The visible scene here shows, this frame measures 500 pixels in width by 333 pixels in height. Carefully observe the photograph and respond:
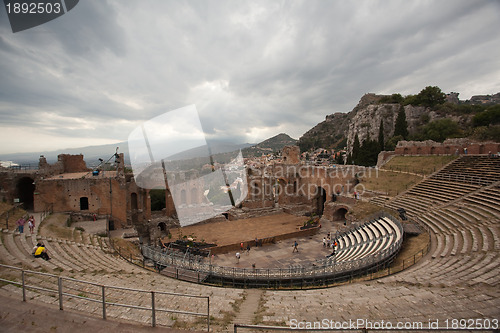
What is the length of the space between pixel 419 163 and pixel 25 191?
4201 centimetres

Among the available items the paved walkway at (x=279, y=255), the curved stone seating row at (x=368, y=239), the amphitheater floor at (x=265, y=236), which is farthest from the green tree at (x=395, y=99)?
the paved walkway at (x=279, y=255)

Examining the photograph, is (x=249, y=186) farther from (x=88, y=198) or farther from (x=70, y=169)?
(x=70, y=169)

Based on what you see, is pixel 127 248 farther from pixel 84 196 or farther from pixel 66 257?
pixel 84 196

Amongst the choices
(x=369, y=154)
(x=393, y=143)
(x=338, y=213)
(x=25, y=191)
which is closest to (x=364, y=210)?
(x=338, y=213)

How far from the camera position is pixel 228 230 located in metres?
23.7

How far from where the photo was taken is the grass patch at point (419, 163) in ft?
84.5

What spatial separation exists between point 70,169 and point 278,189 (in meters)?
25.5

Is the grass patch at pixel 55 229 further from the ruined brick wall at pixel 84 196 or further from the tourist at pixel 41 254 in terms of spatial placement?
the tourist at pixel 41 254

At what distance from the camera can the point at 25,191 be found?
22484 millimetres

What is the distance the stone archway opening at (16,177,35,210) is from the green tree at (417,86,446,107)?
70.7 meters

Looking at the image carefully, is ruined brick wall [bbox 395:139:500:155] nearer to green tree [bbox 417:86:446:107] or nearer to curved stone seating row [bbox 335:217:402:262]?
curved stone seating row [bbox 335:217:402:262]

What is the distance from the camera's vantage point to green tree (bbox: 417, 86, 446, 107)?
182 ft

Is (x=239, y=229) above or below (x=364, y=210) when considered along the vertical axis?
below

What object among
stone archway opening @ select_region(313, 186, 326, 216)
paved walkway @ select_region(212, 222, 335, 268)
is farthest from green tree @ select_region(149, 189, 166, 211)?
stone archway opening @ select_region(313, 186, 326, 216)
